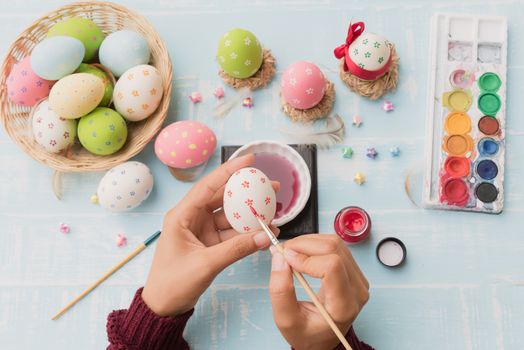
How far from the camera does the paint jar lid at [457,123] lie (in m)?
1.34

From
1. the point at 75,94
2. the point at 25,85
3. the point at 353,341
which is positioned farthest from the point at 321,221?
the point at 25,85

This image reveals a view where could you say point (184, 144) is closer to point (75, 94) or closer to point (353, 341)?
point (75, 94)

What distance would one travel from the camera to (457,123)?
1.34m

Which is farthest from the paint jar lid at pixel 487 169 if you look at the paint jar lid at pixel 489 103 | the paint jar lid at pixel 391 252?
the paint jar lid at pixel 391 252

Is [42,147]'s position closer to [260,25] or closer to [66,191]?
[66,191]

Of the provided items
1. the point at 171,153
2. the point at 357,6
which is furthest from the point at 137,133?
the point at 357,6

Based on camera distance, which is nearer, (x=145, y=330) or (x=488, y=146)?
(x=145, y=330)

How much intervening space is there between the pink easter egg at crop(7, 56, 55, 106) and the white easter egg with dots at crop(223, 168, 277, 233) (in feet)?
1.65

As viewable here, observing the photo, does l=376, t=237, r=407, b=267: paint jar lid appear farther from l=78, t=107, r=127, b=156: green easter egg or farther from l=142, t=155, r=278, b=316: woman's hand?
l=78, t=107, r=127, b=156: green easter egg

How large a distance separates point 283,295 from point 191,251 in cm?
23

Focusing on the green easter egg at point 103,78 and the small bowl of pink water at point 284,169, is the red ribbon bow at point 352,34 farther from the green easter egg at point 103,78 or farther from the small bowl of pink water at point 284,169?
the green easter egg at point 103,78

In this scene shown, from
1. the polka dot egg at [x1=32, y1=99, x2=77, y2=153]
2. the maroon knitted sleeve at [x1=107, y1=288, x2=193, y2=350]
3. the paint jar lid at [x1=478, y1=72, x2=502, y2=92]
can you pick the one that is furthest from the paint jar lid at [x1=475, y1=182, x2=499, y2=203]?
the polka dot egg at [x1=32, y1=99, x2=77, y2=153]

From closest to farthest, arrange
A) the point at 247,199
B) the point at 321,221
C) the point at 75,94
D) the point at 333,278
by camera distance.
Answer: the point at 333,278 < the point at 247,199 < the point at 75,94 < the point at 321,221

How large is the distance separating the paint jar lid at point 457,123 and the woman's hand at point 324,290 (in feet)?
1.51
